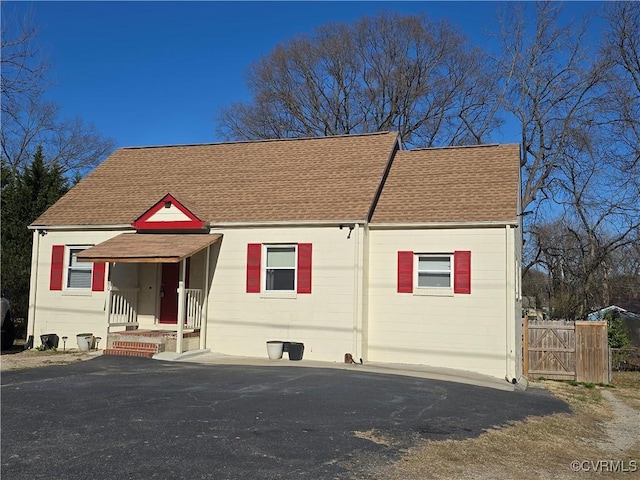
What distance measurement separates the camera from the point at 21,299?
2092 cm

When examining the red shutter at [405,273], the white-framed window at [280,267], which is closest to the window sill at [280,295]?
the white-framed window at [280,267]

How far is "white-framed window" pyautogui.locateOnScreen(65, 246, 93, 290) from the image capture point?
56.7 feet

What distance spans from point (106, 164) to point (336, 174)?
8.43m

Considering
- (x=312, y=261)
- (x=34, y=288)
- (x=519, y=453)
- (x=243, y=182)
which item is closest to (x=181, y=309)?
(x=312, y=261)

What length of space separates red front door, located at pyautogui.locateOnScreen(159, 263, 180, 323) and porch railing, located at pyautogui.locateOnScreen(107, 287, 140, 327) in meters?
0.73

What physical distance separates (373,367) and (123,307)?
22.8 feet

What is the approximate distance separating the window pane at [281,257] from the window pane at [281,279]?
155mm

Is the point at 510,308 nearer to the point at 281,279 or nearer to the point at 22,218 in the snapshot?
the point at 281,279

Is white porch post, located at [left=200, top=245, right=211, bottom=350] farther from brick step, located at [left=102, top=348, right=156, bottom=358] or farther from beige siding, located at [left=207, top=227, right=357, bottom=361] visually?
brick step, located at [left=102, top=348, right=156, bottom=358]

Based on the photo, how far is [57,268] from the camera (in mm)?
17391

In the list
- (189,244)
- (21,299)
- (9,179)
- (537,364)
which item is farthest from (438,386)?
(9,179)

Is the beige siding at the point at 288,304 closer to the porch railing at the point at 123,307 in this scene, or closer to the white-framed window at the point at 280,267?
the white-framed window at the point at 280,267

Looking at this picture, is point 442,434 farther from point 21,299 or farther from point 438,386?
point 21,299

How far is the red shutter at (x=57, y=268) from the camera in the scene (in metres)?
17.3
